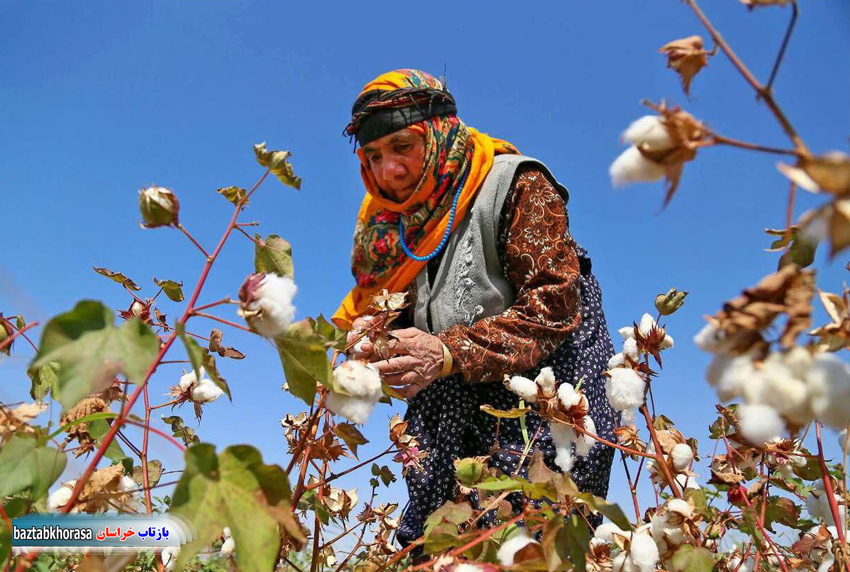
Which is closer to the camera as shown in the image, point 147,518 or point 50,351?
point 50,351

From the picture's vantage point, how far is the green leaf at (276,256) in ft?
3.40

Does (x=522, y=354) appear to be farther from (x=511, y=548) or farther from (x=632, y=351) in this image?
(x=511, y=548)

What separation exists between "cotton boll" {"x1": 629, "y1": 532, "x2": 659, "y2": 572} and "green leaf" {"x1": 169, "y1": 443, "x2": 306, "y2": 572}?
22.8 inches

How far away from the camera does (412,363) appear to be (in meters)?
1.71

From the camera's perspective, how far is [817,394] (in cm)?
56

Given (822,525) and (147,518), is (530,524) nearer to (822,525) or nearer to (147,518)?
(147,518)

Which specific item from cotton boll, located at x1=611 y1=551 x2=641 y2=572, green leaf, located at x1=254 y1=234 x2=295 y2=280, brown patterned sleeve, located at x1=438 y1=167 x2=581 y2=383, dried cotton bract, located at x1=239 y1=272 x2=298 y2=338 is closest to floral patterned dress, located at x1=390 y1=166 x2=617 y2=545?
brown patterned sleeve, located at x1=438 y1=167 x2=581 y2=383

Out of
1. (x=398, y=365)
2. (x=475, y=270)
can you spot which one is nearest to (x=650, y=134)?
(x=398, y=365)

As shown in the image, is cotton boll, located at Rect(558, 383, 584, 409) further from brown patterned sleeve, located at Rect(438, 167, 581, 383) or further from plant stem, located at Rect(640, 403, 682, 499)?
brown patterned sleeve, located at Rect(438, 167, 581, 383)

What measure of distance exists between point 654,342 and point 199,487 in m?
0.86

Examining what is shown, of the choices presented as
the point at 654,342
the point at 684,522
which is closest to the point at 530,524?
the point at 684,522

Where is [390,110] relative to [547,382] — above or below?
above

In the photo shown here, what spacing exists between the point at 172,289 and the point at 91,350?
740 mm

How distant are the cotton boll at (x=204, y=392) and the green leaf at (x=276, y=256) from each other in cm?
62
